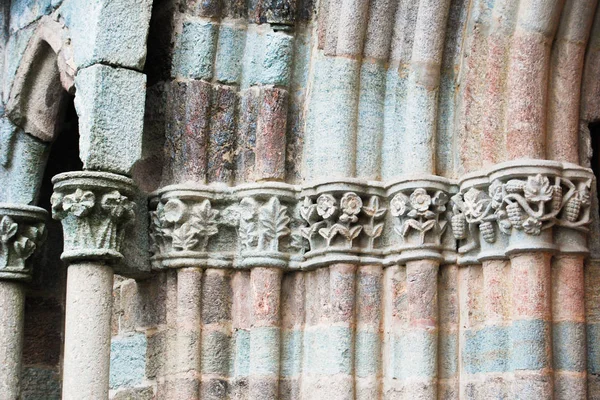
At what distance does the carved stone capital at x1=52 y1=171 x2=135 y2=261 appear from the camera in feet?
22.1

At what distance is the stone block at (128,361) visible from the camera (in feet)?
23.7

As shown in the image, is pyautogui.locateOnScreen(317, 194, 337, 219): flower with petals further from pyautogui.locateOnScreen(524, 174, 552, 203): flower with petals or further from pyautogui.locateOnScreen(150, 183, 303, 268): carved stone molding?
pyautogui.locateOnScreen(524, 174, 552, 203): flower with petals

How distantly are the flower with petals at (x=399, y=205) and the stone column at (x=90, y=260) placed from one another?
4.13ft

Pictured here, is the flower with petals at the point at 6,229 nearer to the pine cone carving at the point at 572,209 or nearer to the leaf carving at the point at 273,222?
the leaf carving at the point at 273,222

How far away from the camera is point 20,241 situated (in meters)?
7.66

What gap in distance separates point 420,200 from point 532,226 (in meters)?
0.61

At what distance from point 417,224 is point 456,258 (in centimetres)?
24

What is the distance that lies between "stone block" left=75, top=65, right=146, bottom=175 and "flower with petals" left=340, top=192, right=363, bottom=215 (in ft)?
3.35

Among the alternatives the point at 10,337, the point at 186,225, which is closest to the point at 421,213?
the point at 186,225

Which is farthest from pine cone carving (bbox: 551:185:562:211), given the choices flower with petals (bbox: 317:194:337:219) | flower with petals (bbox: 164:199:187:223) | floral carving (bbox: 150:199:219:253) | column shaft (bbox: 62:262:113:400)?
column shaft (bbox: 62:262:113:400)

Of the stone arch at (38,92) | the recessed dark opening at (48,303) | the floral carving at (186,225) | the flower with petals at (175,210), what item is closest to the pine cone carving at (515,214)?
the floral carving at (186,225)

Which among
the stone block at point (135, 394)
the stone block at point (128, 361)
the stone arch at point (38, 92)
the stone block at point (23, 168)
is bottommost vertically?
the stone block at point (135, 394)

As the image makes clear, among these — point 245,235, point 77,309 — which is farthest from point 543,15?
point 77,309

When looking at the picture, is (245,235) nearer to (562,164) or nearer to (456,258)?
(456,258)
